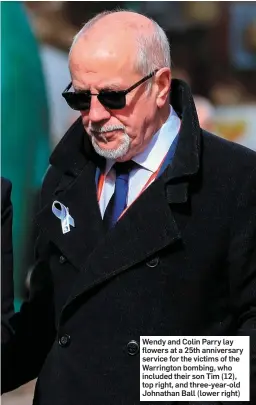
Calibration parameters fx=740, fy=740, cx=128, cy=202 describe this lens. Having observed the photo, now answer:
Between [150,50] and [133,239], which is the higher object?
[150,50]

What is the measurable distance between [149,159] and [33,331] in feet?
2.02

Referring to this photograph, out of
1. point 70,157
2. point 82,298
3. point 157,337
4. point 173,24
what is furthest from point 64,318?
point 173,24

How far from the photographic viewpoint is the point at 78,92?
6.49 feet

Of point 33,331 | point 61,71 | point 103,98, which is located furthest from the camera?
point 61,71

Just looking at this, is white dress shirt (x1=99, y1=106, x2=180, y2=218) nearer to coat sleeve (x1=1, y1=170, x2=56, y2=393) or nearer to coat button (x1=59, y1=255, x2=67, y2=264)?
coat button (x1=59, y1=255, x2=67, y2=264)

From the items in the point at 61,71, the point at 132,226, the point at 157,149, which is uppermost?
the point at 61,71

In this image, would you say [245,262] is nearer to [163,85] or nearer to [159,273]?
[159,273]

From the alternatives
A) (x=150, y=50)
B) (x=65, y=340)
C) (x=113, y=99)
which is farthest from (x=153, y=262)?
(x=150, y=50)

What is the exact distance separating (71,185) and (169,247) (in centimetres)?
38

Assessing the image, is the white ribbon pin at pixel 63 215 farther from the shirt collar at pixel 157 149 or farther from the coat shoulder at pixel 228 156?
the coat shoulder at pixel 228 156

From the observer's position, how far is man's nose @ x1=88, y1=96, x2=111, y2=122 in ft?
6.44

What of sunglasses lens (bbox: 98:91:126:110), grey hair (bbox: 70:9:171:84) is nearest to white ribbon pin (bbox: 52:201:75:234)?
sunglasses lens (bbox: 98:91:126:110)

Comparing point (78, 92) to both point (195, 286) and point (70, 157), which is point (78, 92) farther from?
point (195, 286)
